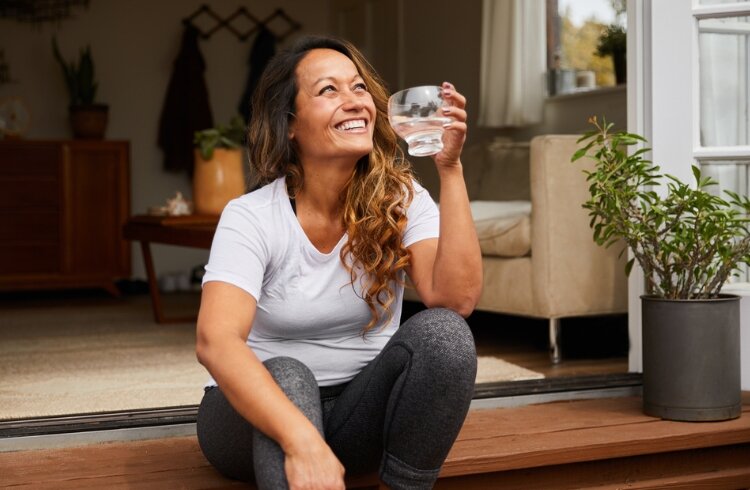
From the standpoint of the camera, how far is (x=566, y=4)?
493 centimetres

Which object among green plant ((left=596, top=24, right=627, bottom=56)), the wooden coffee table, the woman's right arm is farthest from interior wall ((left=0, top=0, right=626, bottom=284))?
the woman's right arm

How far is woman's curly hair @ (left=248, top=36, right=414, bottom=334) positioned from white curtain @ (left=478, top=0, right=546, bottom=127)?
3.00m

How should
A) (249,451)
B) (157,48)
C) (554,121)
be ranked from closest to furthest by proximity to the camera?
1. (249,451)
2. (554,121)
3. (157,48)

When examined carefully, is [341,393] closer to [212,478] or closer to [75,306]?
[212,478]

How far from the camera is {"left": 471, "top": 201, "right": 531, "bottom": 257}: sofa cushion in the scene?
3395 millimetres

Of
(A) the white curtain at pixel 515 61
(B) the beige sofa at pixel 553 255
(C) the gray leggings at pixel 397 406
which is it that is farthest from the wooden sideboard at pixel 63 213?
(C) the gray leggings at pixel 397 406

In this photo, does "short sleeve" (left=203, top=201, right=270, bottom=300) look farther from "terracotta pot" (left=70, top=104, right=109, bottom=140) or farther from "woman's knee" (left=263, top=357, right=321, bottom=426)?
"terracotta pot" (left=70, top=104, right=109, bottom=140)

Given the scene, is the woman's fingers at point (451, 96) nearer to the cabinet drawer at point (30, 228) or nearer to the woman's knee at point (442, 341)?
the woman's knee at point (442, 341)

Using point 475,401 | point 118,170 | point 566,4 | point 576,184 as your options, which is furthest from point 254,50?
point 475,401

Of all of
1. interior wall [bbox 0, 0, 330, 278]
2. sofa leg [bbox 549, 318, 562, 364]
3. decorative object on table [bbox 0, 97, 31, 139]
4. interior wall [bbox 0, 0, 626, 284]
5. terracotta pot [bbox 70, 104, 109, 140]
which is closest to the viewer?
sofa leg [bbox 549, 318, 562, 364]

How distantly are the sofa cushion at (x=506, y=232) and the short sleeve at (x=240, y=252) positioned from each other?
174 cm

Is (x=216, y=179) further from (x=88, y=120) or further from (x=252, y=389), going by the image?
(x=252, y=389)

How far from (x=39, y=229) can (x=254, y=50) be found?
1918 mm

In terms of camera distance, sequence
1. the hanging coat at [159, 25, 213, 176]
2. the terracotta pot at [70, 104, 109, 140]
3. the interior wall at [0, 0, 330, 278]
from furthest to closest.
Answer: the hanging coat at [159, 25, 213, 176] → the interior wall at [0, 0, 330, 278] → the terracotta pot at [70, 104, 109, 140]
